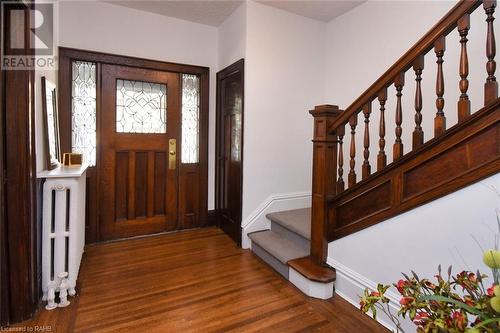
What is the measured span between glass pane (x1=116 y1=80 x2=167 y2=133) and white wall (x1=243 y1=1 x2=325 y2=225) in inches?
42.0

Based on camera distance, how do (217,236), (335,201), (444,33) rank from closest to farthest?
(444,33) < (335,201) < (217,236)

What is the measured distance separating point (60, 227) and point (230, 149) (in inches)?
72.7

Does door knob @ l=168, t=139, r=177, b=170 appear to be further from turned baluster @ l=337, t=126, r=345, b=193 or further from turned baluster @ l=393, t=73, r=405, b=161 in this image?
turned baluster @ l=393, t=73, r=405, b=161

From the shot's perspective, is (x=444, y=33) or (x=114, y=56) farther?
(x=114, y=56)

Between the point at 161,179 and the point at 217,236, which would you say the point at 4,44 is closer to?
the point at 161,179

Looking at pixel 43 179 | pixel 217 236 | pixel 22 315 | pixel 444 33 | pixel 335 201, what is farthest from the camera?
pixel 217 236

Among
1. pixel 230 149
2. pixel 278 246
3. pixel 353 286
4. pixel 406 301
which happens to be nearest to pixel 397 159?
pixel 353 286

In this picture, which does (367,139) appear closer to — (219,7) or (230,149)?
(230,149)

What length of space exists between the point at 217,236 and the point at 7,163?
220 centimetres

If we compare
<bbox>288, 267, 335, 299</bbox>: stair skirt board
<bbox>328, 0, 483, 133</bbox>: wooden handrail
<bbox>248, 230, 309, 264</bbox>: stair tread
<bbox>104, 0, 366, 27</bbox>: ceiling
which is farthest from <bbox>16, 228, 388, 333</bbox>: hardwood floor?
<bbox>104, 0, 366, 27</bbox>: ceiling

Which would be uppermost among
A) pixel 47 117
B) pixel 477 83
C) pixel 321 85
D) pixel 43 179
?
pixel 321 85

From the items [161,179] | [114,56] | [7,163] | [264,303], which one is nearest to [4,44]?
[7,163]

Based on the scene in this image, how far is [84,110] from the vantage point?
3086 mm

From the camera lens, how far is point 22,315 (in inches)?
71.2
